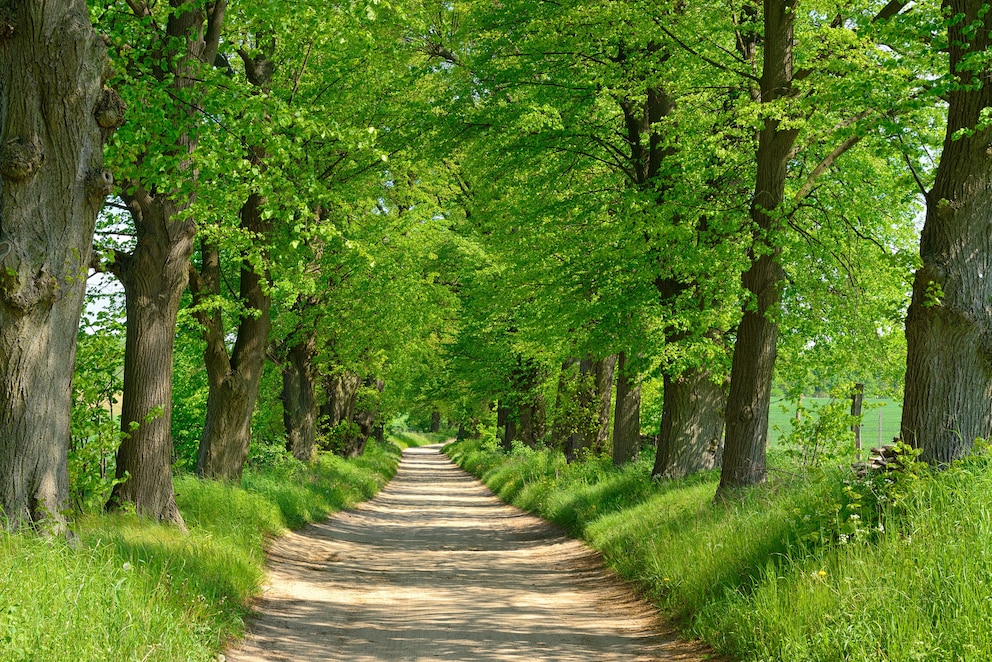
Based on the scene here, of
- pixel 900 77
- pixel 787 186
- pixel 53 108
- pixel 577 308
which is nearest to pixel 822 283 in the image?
pixel 787 186

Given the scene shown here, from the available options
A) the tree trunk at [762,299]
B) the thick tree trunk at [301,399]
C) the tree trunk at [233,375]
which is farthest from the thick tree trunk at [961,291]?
the thick tree trunk at [301,399]

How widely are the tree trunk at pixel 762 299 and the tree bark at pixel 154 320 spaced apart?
7.24 meters

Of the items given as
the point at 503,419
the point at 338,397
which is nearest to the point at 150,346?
the point at 338,397

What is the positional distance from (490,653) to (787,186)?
364 inches

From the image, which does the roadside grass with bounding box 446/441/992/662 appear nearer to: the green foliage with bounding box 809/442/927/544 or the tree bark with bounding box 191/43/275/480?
the green foliage with bounding box 809/442/927/544

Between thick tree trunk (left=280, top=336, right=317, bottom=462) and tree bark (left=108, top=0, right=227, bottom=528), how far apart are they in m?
15.0

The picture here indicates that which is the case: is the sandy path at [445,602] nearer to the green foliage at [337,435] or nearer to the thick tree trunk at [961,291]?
the thick tree trunk at [961,291]

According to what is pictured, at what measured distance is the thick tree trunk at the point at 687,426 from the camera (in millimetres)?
17016

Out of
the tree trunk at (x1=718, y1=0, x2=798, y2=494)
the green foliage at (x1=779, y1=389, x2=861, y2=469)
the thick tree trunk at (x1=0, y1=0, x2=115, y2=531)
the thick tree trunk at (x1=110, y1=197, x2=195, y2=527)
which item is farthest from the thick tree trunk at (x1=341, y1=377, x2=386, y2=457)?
the thick tree trunk at (x1=0, y1=0, x2=115, y2=531)

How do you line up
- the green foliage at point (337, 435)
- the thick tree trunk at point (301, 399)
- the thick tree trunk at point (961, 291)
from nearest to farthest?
1. the thick tree trunk at point (961, 291)
2. the thick tree trunk at point (301, 399)
3. the green foliage at point (337, 435)

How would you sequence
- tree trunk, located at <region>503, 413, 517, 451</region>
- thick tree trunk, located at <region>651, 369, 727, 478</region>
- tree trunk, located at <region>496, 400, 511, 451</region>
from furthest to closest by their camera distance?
tree trunk, located at <region>496, 400, 511, 451</region>
tree trunk, located at <region>503, 413, 517, 451</region>
thick tree trunk, located at <region>651, 369, 727, 478</region>

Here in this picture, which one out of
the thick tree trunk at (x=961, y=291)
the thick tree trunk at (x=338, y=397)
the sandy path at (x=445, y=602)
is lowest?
the sandy path at (x=445, y=602)

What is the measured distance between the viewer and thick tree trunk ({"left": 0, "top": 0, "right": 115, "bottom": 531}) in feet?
24.0

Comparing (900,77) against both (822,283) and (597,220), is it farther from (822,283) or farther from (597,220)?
(597,220)
